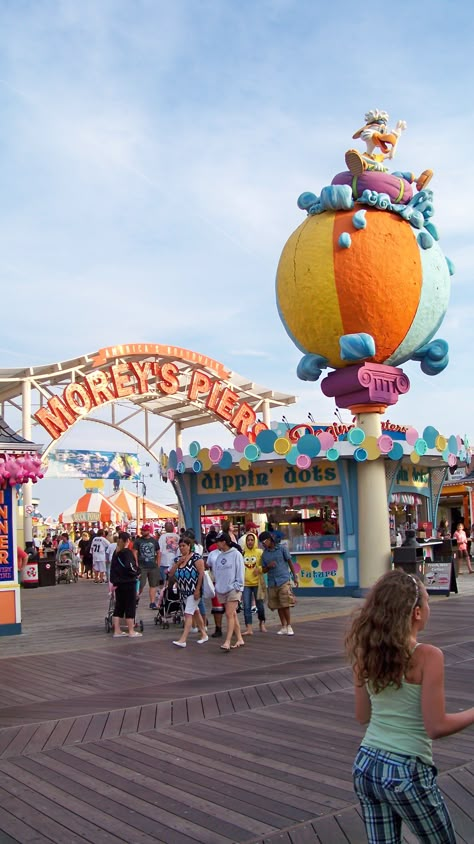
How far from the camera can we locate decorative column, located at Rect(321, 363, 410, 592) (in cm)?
1631

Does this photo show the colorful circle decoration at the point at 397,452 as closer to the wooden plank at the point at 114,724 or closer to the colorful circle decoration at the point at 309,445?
the colorful circle decoration at the point at 309,445

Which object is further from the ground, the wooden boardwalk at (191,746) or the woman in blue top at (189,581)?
the woman in blue top at (189,581)

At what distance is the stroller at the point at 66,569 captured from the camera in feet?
84.0

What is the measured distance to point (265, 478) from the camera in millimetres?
18422

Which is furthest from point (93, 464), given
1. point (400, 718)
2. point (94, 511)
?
point (400, 718)

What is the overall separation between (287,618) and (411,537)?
4.08 metres

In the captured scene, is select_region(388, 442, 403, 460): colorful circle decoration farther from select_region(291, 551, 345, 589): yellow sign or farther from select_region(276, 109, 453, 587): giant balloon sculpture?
select_region(291, 551, 345, 589): yellow sign

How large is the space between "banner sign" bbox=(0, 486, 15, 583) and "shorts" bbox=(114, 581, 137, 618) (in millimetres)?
1814

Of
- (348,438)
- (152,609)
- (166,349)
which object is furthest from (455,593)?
(166,349)

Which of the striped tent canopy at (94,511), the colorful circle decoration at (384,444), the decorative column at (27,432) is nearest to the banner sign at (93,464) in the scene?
the striped tent canopy at (94,511)

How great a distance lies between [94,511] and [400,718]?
112 feet

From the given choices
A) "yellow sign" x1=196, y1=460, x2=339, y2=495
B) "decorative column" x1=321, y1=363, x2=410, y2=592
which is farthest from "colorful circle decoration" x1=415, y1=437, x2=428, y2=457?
"yellow sign" x1=196, y1=460, x2=339, y2=495

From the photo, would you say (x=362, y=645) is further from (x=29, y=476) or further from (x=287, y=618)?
(x=29, y=476)

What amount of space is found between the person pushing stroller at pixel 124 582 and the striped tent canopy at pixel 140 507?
25.3 m
